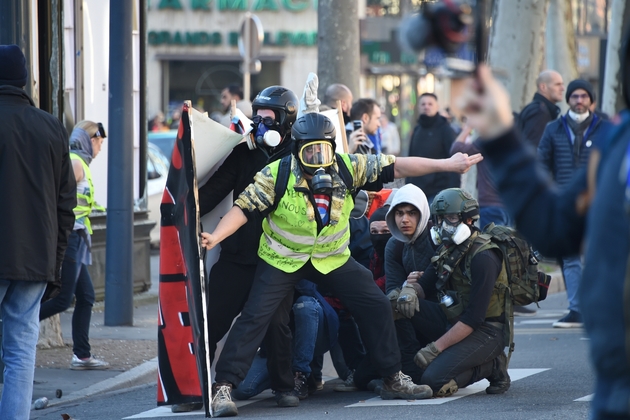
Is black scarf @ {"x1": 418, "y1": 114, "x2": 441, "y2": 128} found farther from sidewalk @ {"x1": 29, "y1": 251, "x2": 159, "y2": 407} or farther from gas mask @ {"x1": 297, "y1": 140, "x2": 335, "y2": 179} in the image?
gas mask @ {"x1": 297, "y1": 140, "x2": 335, "y2": 179}

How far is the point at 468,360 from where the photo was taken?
678 cm

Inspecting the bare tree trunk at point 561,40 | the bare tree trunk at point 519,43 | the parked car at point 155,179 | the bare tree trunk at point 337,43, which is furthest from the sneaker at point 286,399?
the bare tree trunk at point 561,40

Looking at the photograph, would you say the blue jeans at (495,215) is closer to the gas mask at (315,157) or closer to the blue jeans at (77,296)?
the blue jeans at (77,296)

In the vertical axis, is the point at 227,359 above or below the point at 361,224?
below

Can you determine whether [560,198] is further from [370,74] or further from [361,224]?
[370,74]

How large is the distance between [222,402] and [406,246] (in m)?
1.58

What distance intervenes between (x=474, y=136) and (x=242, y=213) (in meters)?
5.43

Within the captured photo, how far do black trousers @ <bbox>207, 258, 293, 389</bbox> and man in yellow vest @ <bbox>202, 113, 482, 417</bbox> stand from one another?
0.26 metres

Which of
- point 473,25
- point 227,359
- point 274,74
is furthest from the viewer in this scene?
point 274,74

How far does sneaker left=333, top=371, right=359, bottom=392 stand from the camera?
24.0 ft

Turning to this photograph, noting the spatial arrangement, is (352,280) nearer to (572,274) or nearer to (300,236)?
(300,236)

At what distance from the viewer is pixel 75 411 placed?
6.79m

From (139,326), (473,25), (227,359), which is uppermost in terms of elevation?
(473,25)

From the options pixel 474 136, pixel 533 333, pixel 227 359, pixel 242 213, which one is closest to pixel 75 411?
pixel 227 359
